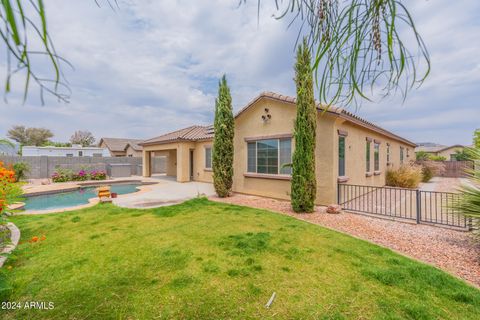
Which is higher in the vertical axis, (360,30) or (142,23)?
(142,23)

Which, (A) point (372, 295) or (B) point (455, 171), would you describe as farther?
(B) point (455, 171)

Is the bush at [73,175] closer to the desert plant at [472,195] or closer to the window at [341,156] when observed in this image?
the window at [341,156]

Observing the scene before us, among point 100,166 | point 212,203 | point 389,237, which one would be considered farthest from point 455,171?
point 100,166

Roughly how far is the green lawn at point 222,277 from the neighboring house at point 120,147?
33.0 metres

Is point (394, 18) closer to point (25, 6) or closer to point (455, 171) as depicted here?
point (25, 6)

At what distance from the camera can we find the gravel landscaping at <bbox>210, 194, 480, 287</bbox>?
4.59 meters

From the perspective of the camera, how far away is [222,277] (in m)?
3.86

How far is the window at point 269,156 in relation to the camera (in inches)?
430

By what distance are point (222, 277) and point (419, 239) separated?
5625 millimetres

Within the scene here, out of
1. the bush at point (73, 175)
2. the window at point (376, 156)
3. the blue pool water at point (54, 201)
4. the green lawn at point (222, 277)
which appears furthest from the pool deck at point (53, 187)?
the window at point (376, 156)

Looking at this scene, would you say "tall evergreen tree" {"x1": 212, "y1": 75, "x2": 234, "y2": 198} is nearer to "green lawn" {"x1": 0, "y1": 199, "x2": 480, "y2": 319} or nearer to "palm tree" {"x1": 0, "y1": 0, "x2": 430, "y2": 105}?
"green lawn" {"x1": 0, "y1": 199, "x2": 480, "y2": 319}

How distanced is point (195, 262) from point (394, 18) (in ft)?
15.2

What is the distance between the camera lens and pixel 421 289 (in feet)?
11.6

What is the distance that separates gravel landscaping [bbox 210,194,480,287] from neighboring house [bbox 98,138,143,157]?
113 ft
